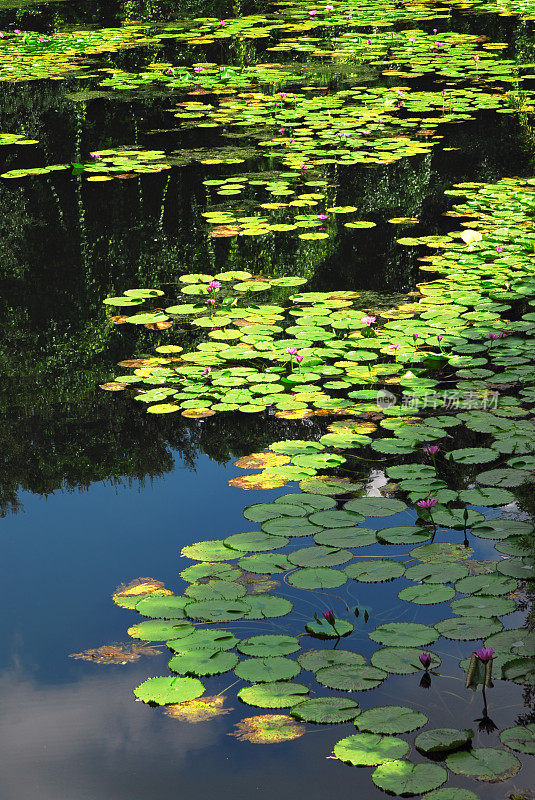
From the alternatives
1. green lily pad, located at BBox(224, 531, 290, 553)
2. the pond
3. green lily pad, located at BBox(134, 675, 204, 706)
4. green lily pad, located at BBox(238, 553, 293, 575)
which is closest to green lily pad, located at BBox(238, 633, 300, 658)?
the pond

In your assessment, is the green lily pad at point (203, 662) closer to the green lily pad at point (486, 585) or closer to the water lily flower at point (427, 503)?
the green lily pad at point (486, 585)

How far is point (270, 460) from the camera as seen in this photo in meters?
2.99

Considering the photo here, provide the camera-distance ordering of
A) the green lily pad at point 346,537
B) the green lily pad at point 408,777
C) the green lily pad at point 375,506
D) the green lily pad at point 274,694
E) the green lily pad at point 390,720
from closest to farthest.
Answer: the green lily pad at point 408,777 → the green lily pad at point 390,720 → the green lily pad at point 274,694 → the green lily pad at point 346,537 → the green lily pad at point 375,506

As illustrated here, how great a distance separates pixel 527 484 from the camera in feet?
8.86

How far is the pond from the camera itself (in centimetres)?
191

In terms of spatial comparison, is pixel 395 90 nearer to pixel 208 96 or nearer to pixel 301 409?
pixel 208 96

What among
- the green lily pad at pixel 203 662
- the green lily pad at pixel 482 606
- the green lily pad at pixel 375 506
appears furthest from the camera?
the green lily pad at pixel 375 506

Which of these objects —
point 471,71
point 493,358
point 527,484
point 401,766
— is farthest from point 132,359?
point 471,71

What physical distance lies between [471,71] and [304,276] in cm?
508

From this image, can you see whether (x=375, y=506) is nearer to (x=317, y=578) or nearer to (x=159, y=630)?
(x=317, y=578)

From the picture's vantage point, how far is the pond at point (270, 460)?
1.91 metres

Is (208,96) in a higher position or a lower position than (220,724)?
higher

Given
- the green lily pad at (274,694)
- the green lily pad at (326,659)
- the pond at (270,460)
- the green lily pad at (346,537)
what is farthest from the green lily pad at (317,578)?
the green lily pad at (274,694)

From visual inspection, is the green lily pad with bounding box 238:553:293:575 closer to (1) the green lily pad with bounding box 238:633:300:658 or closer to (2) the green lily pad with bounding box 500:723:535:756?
(1) the green lily pad with bounding box 238:633:300:658
